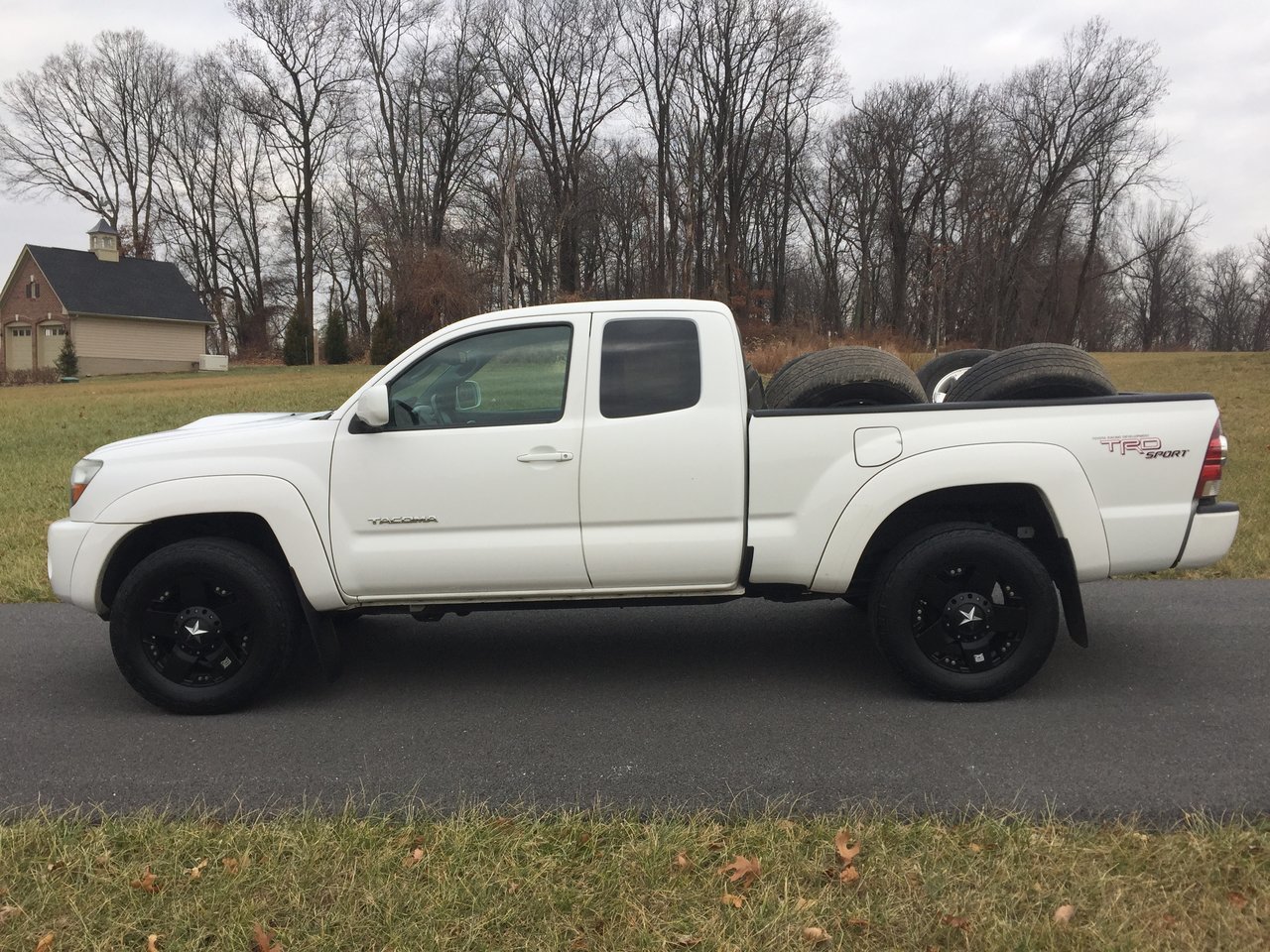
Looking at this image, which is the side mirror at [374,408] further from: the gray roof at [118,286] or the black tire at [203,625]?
the gray roof at [118,286]

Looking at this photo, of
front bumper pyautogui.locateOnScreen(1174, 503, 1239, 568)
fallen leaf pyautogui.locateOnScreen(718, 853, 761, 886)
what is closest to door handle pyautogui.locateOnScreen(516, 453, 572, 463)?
fallen leaf pyautogui.locateOnScreen(718, 853, 761, 886)

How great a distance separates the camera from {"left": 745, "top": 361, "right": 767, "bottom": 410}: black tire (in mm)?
4879

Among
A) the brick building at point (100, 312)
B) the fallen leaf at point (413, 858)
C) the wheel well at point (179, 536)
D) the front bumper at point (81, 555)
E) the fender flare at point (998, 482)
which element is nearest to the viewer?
the fallen leaf at point (413, 858)

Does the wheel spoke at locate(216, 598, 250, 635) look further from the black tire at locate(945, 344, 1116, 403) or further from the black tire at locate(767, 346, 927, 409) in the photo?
the black tire at locate(945, 344, 1116, 403)

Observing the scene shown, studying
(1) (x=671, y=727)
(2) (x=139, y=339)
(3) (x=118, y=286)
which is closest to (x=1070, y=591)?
(1) (x=671, y=727)

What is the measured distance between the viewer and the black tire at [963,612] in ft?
14.8

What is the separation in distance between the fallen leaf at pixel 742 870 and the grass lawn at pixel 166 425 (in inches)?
220

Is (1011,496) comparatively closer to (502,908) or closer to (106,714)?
(502,908)

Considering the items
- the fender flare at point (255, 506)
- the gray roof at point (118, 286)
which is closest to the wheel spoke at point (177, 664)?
the fender flare at point (255, 506)

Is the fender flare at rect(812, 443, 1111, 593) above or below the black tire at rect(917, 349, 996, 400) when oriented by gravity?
below

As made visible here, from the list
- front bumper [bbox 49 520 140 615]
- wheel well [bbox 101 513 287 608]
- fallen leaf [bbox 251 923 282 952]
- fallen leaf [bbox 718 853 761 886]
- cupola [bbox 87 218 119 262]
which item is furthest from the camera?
cupola [bbox 87 218 119 262]

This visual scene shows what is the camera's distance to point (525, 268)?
170ft

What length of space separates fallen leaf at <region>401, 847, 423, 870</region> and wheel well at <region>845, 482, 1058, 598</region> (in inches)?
93.9

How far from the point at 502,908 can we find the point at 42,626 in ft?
16.0
